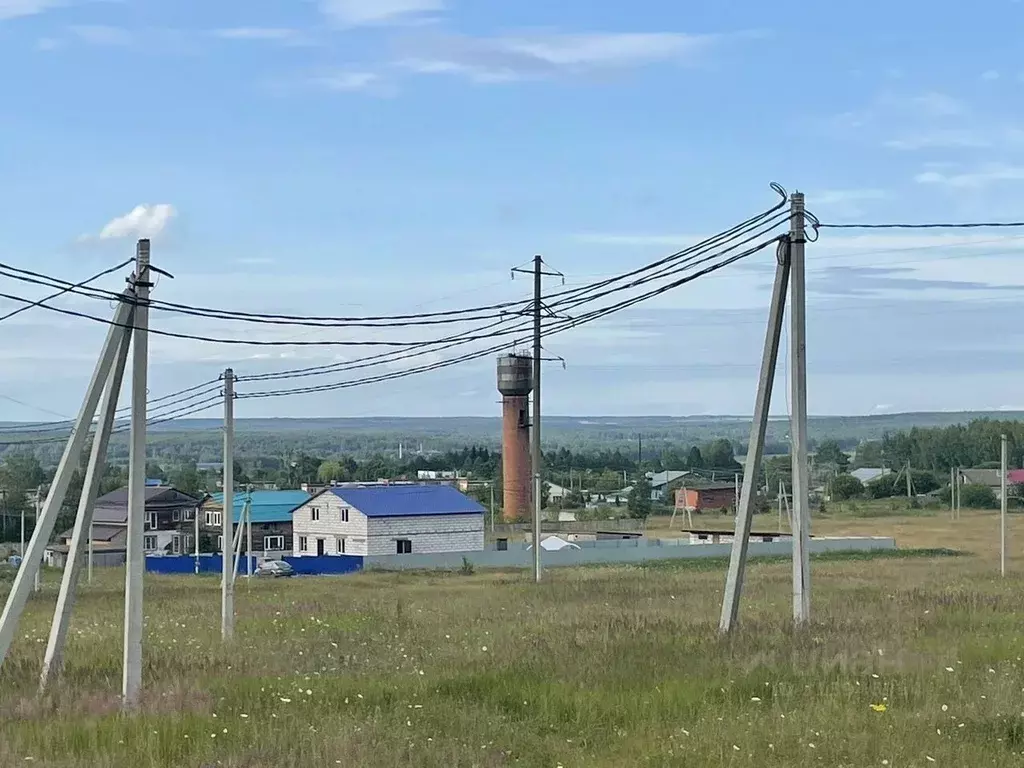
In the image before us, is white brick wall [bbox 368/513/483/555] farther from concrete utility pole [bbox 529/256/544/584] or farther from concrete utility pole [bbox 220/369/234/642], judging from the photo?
Result: concrete utility pole [bbox 220/369/234/642]

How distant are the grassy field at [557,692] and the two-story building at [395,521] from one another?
45555 millimetres

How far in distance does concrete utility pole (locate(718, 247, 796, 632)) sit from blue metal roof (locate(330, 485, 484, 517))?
5051cm

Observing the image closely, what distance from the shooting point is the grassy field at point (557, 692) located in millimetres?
9703

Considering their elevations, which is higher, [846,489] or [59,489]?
[59,489]

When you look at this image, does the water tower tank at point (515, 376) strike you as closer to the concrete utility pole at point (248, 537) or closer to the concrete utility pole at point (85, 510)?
the concrete utility pole at point (248, 537)

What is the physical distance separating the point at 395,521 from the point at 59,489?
54029 millimetres

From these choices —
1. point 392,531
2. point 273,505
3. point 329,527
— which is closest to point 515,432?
point 273,505

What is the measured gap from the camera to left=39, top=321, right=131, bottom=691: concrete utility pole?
43.8ft

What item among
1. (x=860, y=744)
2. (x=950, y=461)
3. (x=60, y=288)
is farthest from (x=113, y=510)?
(x=950, y=461)

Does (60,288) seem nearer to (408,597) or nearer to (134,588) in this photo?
(134,588)

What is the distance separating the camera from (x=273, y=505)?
269ft

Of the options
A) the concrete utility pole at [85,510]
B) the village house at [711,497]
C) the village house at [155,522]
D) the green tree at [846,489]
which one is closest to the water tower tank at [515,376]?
the village house at [155,522]

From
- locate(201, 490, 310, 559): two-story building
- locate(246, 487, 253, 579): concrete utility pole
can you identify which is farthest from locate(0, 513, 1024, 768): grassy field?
locate(201, 490, 310, 559): two-story building

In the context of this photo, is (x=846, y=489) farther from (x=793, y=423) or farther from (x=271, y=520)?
(x=793, y=423)
